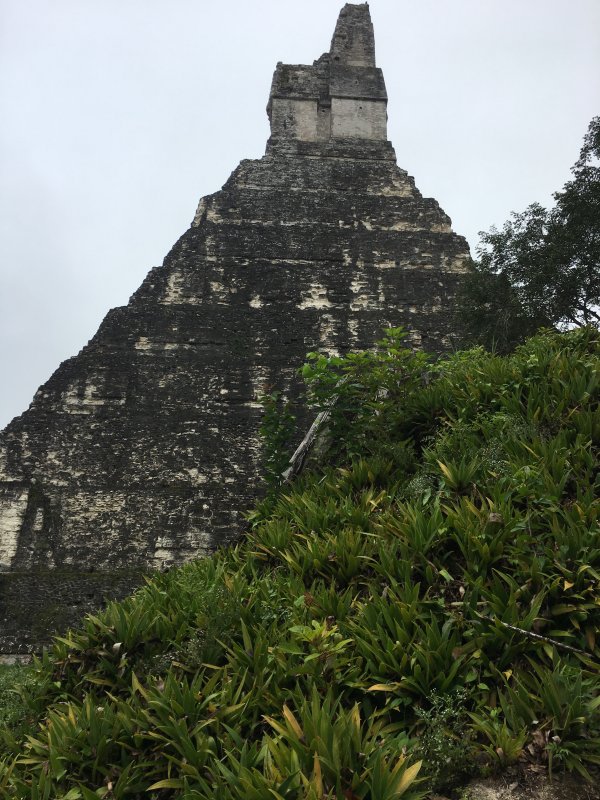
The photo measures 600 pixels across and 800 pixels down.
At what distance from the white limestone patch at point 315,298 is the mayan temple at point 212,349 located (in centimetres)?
3

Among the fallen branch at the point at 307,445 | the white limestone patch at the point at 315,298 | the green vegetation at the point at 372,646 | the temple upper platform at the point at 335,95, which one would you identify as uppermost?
the temple upper platform at the point at 335,95

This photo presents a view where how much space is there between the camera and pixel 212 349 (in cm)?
1002

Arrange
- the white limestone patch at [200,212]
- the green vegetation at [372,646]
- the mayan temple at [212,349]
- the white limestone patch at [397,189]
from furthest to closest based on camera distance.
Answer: the white limestone patch at [397,189], the white limestone patch at [200,212], the mayan temple at [212,349], the green vegetation at [372,646]

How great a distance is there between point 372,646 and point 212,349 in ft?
22.6

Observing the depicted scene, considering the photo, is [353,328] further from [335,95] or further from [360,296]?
[335,95]

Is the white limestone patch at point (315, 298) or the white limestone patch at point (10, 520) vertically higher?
the white limestone patch at point (315, 298)

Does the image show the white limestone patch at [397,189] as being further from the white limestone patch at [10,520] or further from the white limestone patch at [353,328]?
the white limestone patch at [10,520]

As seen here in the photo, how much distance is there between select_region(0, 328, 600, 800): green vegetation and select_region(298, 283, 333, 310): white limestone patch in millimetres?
5235

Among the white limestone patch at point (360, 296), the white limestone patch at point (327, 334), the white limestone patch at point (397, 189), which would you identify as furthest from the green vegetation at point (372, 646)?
the white limestone patch at point (397, 189)

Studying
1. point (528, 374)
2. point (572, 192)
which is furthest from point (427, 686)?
point (572, 192)

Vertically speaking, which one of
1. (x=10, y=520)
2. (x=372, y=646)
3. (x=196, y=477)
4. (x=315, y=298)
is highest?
(x=315, y=298)

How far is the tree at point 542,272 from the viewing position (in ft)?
31.7

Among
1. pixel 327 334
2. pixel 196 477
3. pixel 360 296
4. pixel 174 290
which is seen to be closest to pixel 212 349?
pixel 174 290

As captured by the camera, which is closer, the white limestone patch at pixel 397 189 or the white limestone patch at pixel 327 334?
the white limestone patch at pixel 327 334
